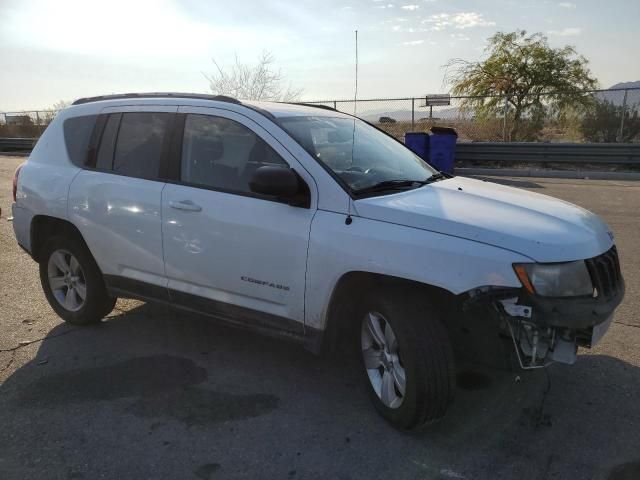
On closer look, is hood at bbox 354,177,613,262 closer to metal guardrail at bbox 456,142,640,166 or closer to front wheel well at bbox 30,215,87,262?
front wheel well at bbox 30,215,87,262

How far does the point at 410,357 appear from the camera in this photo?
9.59 feet

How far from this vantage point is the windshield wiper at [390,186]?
341 centimetres

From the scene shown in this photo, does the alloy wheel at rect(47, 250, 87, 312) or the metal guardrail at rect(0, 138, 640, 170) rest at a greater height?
the metal guardrail at rect(0, 138, 640, 170)

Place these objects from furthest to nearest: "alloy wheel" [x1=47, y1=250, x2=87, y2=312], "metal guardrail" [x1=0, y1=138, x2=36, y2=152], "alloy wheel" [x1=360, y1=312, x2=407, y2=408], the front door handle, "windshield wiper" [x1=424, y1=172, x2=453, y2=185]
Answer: "metal guardrail" [x1=0, y1=138, x2=36, y2=152] < "alloy wheel" [x1=47, y1=250, x2=87, y2=312] < "windshield wiper" [x1=424, y1=172, x2=453, y2=185] < the front door handle < "alloy wheel" [x1=360, y1=312, x2=407, y2=408]

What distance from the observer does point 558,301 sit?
2.76 meters

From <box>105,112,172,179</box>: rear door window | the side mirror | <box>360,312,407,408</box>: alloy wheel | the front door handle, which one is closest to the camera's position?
<box>360,312,407,408</box>: alloy wheel

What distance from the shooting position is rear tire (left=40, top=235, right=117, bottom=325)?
4547mm

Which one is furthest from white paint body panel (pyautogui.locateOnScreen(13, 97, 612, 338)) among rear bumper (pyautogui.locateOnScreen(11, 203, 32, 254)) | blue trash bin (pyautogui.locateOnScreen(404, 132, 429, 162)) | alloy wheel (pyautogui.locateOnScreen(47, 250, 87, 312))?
blue trash bin (pyautogui.locateOnScreen(404, 132, 429, 162))

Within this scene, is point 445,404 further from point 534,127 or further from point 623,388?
point 534,127

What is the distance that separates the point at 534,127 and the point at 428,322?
711 inches

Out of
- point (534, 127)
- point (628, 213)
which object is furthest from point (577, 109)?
point (628, 213)

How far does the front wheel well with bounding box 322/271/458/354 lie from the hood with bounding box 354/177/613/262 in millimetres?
316

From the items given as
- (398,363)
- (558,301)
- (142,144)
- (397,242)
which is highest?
(142,144)

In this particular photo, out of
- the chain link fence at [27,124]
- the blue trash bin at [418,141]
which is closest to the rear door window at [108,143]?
the blue trash bin at [418,141]
